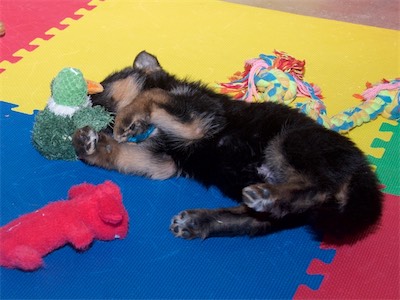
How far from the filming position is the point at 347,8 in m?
5.81

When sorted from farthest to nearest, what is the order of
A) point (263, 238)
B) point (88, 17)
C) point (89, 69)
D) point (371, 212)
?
point (88, 17) < point (89, 69) < point (263, 238) < point (371, 212)

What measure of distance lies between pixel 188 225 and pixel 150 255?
26cm

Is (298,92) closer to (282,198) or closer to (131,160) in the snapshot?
(131,160)

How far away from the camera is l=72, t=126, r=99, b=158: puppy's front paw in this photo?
125 inches

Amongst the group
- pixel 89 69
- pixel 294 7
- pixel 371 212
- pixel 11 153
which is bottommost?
pixel 11 153

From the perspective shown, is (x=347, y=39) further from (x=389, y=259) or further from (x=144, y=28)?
(x=389, y=259)

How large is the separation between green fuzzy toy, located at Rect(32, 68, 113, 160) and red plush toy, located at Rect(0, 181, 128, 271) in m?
0.56

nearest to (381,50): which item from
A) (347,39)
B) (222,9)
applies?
Result: (347,39)

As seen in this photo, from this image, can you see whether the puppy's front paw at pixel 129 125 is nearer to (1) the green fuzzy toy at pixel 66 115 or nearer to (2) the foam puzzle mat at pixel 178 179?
(1) the green fuzzy toy at pixel 66 115

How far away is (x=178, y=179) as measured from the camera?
339 cm

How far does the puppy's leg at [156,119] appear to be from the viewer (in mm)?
3150

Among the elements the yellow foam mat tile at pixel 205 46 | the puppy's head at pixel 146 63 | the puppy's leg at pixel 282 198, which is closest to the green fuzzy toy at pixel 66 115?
the puppy's head at pixel 146 63

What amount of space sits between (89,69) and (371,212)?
254 cm

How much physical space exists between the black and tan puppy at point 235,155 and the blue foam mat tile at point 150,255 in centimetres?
9
